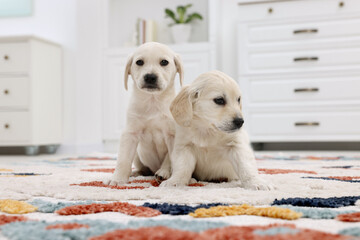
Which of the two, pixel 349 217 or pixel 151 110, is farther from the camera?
pixel 151 110

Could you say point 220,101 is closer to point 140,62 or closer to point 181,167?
point 181,167

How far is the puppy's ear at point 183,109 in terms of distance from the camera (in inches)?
56.2

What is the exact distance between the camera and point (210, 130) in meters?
1.48

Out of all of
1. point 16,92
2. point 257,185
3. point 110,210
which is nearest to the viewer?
point 110,210

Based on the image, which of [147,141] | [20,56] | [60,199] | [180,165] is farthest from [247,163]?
[20,56]

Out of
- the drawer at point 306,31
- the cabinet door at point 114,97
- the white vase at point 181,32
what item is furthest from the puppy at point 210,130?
the white vase at point 181,32

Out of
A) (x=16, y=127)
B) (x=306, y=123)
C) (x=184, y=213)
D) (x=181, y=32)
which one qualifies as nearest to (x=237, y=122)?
(x=184, y=213)

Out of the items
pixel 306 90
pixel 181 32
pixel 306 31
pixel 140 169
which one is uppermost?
pixel 181 32

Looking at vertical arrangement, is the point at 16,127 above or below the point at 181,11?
below

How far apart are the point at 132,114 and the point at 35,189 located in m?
0.50

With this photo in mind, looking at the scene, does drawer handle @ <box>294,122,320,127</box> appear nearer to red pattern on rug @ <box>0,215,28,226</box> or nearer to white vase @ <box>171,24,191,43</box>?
white vase @ <box>171,24,191,43</box>

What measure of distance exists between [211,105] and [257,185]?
0.31 metres

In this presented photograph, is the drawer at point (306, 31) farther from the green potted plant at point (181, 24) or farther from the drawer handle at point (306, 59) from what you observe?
the green potted plant at point (181, 24)

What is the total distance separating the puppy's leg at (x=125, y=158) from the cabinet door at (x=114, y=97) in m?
2.73
